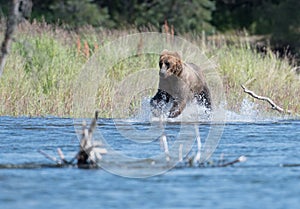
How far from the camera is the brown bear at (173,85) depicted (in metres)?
13.5

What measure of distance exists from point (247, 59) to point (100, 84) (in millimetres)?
3114

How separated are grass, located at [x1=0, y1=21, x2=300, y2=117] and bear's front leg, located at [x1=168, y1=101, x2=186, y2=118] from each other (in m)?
1.35

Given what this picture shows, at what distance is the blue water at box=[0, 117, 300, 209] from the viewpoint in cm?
747

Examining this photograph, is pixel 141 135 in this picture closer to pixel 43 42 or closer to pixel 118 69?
pixel 118 69

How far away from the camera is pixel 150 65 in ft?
56.0

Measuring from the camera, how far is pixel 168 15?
34.1m

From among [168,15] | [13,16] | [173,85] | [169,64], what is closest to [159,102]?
[173,85]

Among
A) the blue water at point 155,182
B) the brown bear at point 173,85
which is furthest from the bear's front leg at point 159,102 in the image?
the blue water at point 155,182

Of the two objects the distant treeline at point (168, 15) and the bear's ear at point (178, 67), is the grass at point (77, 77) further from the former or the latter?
the distant treeline at point (168, 15)

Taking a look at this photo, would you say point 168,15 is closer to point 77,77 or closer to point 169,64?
point 77,77

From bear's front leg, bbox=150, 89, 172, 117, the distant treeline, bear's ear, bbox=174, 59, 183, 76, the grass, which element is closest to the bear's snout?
bear's ear, bbox=174, 59, 183, 76


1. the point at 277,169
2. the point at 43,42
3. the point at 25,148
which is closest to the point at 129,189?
the point at 277,169

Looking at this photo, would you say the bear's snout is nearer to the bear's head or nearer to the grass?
the bear's head

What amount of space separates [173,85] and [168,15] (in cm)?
2065
